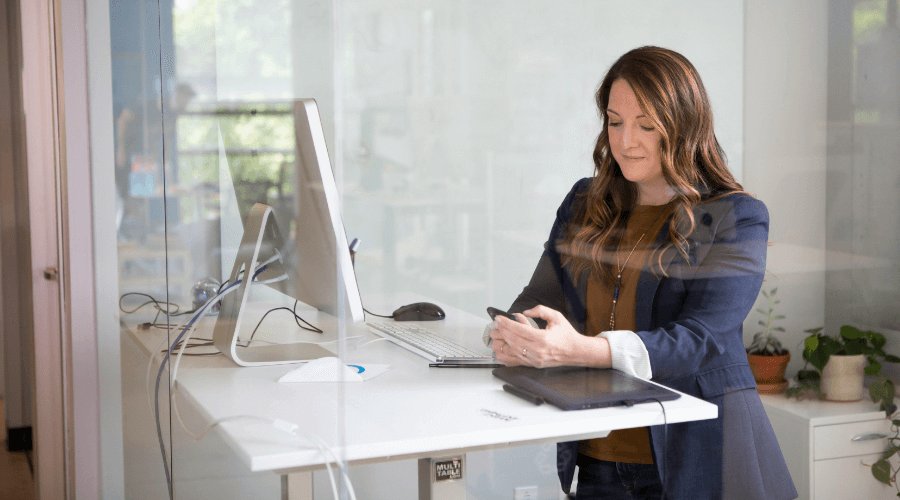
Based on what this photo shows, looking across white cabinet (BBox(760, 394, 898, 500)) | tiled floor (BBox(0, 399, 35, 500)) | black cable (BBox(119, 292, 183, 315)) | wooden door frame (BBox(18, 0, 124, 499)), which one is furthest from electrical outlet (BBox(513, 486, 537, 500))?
tiled floor (BBox(0, 399, 35, 500))

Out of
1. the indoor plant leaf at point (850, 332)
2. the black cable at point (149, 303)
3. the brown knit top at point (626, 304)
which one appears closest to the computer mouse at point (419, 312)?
the brown knit top at point (626, 304)

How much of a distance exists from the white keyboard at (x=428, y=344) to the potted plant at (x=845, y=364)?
0.50 m

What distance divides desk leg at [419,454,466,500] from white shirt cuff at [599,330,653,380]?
275 millimetres

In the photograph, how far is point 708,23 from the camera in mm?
1090

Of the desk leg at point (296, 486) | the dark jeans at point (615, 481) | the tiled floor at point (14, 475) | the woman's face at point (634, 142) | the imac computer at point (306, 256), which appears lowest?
the tiled floor at point (14, 475)

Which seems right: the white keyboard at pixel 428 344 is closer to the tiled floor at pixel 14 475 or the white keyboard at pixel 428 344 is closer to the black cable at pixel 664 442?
the black cable at pixel 664 442

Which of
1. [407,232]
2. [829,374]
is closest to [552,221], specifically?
[407,232]

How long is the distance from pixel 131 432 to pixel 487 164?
1.13m

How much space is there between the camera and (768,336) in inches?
40.6

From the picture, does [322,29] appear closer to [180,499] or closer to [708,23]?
[708,23]

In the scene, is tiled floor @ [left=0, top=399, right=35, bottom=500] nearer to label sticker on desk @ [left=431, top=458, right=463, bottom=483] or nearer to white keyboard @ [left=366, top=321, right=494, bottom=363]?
white keyboard @ [left=366, top=321, right=494, bottom=363]

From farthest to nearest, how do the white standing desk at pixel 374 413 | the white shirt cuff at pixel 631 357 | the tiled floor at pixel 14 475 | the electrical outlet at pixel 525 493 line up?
1. the tiled floor at pixel 14 475
2. the electrical outlet at pixel 525 493
3. the white shirt cuff at pixel 631 357
4. the white standing desk at pixel 374 413

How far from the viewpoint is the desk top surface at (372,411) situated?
899 mm

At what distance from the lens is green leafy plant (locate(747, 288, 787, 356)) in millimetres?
1017
